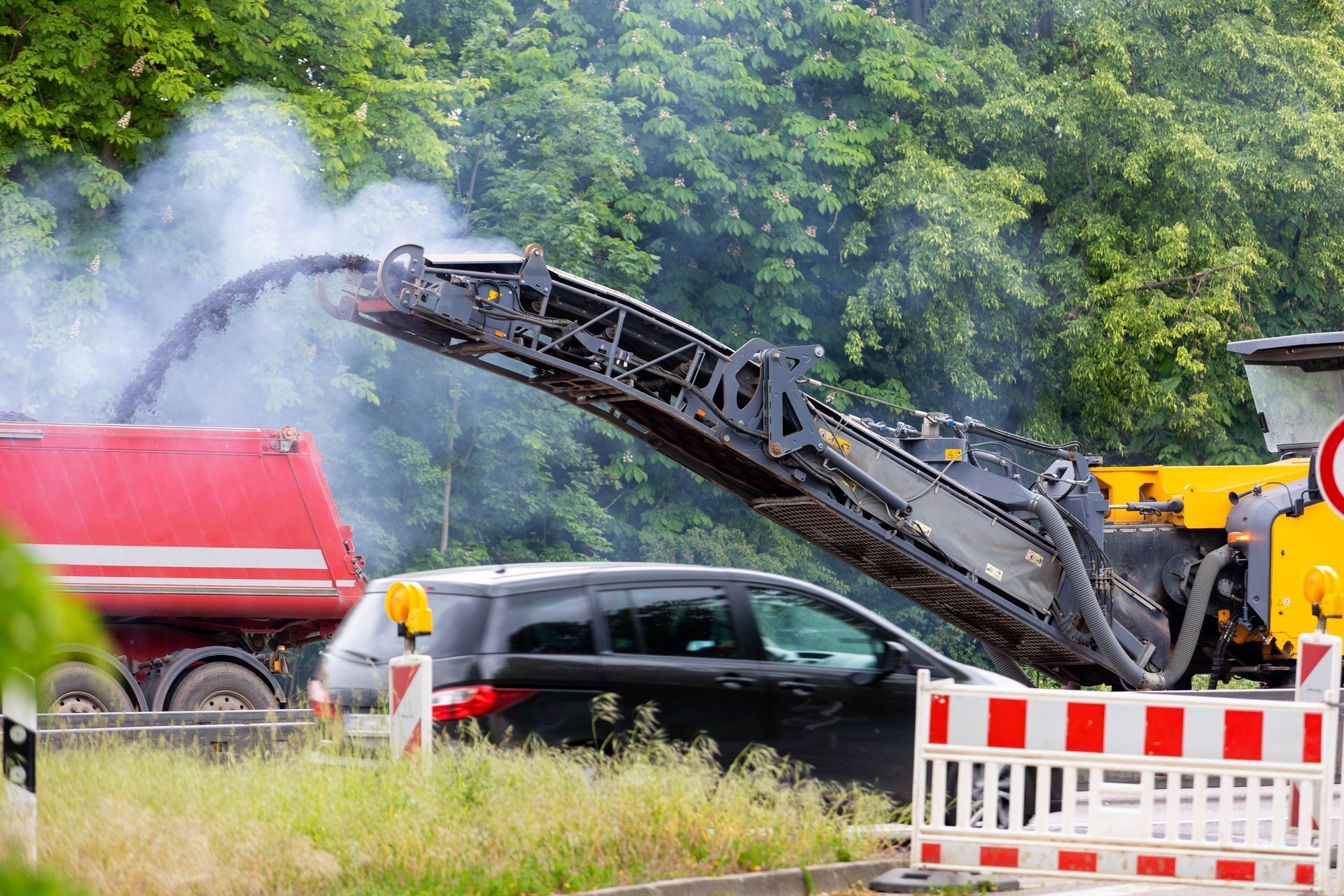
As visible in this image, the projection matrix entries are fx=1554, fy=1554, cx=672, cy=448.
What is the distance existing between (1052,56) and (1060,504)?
1844cm

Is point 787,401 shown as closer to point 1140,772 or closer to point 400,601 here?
point 400,601

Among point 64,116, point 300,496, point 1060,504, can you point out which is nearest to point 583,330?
point 300,496

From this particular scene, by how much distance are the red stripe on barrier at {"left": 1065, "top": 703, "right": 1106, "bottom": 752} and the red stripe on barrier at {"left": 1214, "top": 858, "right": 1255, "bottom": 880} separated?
0.68 meters

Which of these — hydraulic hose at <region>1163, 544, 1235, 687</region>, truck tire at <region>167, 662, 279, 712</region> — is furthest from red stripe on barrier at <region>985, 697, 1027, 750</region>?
truck tire at <region>167, 662, 279, 712</region>

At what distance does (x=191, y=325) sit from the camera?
15.1 meters

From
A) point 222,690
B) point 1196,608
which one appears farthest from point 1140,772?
point 222,690

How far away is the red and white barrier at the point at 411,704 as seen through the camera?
6766 millimetres

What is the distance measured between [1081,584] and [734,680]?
18.9 feet

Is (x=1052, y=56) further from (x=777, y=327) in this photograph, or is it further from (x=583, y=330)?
(x=583, y=330)

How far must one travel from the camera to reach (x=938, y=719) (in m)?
6.65

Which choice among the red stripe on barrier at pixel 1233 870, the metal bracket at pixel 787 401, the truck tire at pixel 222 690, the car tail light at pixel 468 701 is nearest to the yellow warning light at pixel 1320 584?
the red stripe on barrier at pixel 1233 870

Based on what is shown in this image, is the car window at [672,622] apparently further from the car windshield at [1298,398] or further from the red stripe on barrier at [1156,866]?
the car windshield at [1298,398]

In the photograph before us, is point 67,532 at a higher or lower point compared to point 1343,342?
lower

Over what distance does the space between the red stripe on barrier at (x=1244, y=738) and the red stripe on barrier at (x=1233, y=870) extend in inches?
17.3
